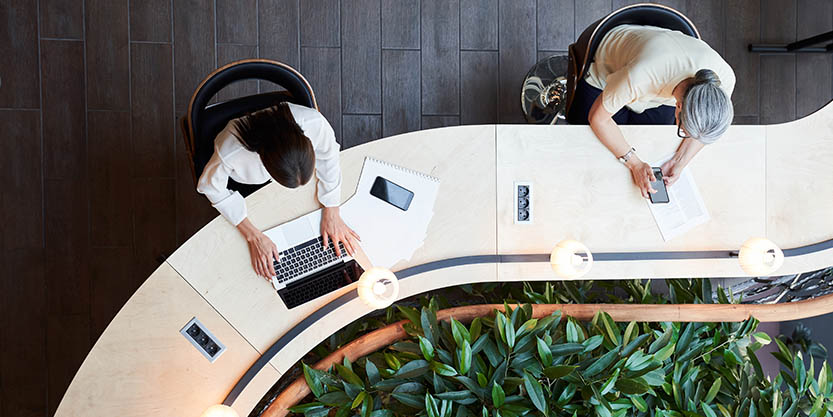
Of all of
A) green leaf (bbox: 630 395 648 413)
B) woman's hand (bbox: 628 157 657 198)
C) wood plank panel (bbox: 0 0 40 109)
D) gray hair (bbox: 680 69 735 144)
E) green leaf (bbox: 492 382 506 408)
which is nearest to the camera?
gray hair (bbox: 680 69 735 144)

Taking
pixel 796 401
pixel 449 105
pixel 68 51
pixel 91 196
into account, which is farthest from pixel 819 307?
pixel 68 51

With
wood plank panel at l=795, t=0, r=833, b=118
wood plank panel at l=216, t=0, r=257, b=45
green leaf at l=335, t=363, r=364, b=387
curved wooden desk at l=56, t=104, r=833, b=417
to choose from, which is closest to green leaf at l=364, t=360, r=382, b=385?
green leaf at l=335, t=363, r=364, b=387

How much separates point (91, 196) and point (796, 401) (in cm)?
357

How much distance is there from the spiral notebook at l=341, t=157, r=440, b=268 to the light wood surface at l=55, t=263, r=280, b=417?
24.9 inches

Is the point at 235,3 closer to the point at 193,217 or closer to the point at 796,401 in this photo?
the point at 193,217

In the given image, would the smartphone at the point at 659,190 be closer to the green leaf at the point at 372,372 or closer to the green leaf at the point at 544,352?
the green leaf at the point at 544,352

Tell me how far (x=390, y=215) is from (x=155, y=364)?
3.44 ft

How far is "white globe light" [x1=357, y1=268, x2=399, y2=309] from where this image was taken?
79.9 inches

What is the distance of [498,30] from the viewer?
3.12 meters

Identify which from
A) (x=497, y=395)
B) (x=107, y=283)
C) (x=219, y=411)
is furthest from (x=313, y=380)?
(x=107, y=283)

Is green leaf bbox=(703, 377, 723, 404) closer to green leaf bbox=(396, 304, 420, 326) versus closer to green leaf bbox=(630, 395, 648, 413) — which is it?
green leaf bbox=(630, 395, 648, 413)

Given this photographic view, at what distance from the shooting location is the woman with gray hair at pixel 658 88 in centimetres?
183

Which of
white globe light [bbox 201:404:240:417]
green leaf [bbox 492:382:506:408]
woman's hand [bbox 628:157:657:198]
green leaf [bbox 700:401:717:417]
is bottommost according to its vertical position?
green leaf [bbox 700:401:717:417]

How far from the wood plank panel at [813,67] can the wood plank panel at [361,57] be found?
2.64 meters
